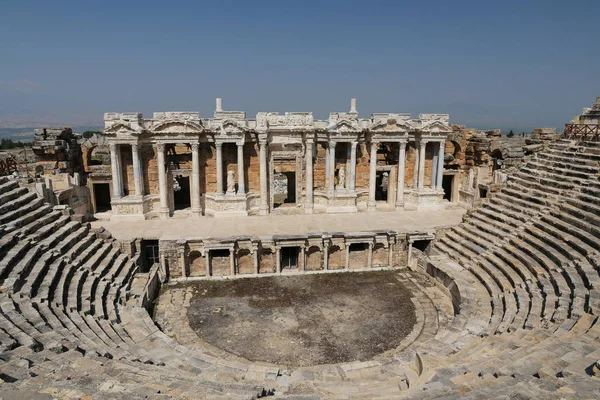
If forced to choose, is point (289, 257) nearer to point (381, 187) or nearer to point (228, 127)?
point (228, 127)

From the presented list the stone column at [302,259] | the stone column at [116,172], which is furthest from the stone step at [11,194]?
the stone column at [302,259]

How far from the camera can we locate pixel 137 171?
858 inches

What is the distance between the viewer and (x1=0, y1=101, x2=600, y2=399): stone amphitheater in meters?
7.74

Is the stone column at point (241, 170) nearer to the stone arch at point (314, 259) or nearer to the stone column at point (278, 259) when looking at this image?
the stone column at point (278, 259)

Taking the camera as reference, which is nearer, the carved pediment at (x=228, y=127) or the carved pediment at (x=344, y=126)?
the carved pediment at (x=228, y=127)

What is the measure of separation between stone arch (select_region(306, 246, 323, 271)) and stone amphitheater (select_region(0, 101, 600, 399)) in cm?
357

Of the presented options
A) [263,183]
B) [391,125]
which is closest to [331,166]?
[263,183]

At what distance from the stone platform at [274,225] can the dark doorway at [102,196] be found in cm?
509

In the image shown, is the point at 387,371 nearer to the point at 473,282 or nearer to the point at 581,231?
the point at 473,282

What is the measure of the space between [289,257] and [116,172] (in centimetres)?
1015

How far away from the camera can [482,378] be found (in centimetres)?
814

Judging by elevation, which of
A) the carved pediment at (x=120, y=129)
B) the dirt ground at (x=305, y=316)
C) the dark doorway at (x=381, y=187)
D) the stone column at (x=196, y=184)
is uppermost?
the carved pediment at (x=120, y=129)

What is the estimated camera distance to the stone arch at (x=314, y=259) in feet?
61.1

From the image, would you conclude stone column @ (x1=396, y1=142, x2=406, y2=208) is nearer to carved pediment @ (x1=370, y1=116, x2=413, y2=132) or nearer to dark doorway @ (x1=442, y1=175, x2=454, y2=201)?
carved pediment @ (x1=370, y1=116, x2=413, y2=132)
